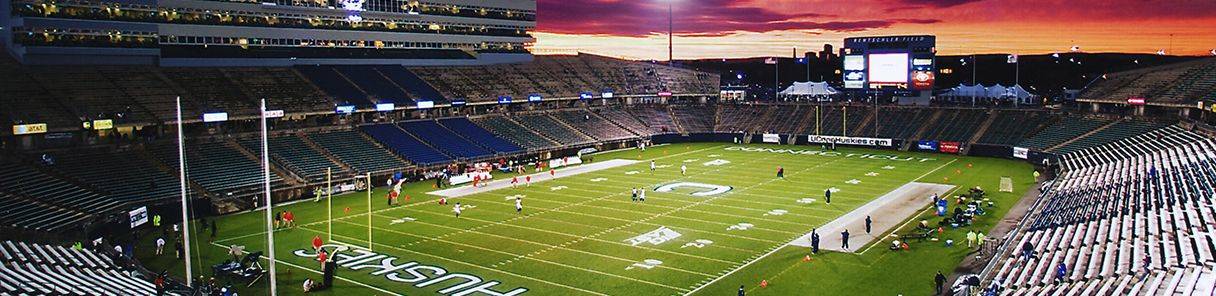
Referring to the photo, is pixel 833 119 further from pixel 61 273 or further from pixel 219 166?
pixel 61 273

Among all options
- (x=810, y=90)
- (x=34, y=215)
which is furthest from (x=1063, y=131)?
(x=34, y=215)

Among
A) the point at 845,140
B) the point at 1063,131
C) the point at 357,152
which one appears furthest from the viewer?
the point at 845,140

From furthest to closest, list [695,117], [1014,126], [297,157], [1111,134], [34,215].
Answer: [695,117] < [1014,126] < [1111,134] < [297,157] < [34,215]

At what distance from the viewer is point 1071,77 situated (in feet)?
479

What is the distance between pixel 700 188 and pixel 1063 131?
29745 millimetres

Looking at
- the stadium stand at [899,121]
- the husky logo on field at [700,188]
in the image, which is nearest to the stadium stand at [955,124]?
the stadium stand at [899,121]

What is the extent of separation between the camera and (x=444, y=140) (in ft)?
192

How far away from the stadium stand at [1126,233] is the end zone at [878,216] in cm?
471

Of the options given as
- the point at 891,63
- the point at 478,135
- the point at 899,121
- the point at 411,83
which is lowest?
the point at 478,135

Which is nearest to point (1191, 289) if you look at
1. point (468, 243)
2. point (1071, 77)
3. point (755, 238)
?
point (755, 238)

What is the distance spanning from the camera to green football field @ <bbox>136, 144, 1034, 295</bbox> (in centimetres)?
2573

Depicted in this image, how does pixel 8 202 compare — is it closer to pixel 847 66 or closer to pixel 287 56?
pixel 287 56

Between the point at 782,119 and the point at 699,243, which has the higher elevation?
the point at 782,119

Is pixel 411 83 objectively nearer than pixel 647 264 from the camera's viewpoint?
No
